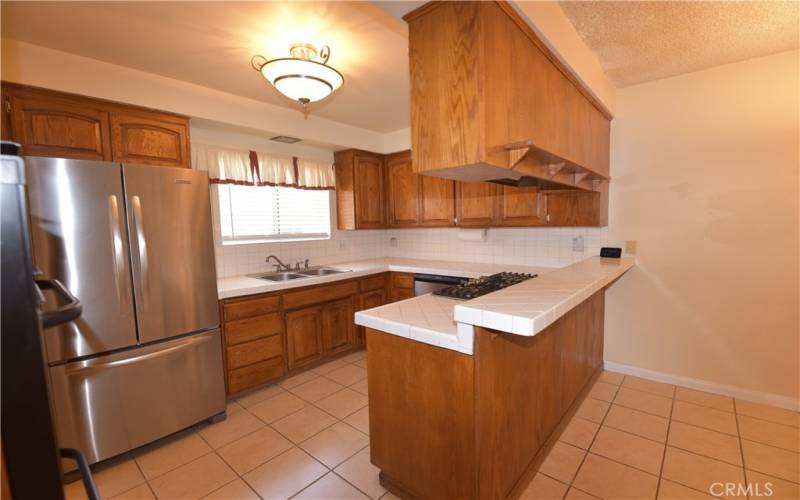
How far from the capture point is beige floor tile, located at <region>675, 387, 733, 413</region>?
250cm

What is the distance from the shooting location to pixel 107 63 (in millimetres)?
2219

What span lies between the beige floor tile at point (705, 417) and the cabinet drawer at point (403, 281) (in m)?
2.32

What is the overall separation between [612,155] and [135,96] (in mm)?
3681

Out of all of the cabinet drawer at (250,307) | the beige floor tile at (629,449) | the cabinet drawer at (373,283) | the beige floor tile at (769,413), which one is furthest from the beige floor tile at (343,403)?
the beige floor tile at (769,413)

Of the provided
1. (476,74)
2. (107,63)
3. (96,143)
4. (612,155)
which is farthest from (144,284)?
(612,155)

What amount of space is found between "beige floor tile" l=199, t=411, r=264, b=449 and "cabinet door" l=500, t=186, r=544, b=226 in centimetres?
265

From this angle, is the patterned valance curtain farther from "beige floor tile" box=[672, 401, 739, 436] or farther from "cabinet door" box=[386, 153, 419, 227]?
"beige floor tile" box=[672, 401, 739, 436]

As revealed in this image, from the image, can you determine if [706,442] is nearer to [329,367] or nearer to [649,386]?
[649,386]

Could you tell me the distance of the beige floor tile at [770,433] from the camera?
2072mm

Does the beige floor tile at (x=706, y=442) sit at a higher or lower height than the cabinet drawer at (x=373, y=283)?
lower

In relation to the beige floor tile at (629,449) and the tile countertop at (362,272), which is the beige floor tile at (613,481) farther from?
the tile countertop at (362,272)

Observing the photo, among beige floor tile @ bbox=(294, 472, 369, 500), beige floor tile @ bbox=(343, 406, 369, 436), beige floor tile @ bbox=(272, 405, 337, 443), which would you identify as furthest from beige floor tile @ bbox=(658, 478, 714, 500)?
beige floor tile @ bbox=(272, 405, 337, 443)

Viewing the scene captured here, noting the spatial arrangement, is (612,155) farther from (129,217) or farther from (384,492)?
(129,217)

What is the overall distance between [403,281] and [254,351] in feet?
5.22
